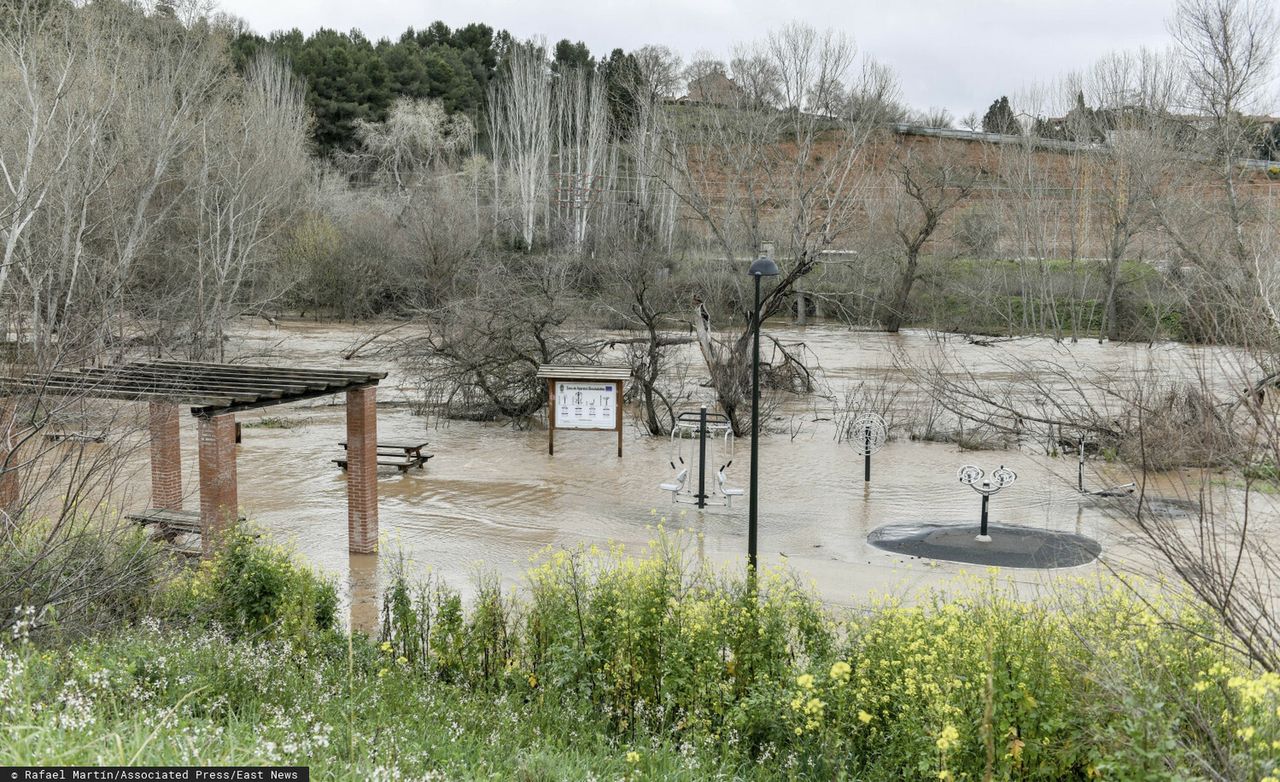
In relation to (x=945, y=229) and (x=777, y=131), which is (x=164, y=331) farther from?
(x=945, y=229)

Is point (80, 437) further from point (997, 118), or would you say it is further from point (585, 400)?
point (997, 118)

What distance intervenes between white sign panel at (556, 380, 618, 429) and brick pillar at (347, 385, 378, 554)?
23.3ft

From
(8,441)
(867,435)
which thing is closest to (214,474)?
(8,441)

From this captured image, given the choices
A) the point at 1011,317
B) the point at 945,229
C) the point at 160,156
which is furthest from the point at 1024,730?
the point at 945,229

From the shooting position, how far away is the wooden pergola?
11508 mm

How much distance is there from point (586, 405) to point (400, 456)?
3553mm

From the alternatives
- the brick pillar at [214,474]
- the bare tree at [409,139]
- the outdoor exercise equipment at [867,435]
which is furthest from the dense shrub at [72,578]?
the bare tree at [409,139]

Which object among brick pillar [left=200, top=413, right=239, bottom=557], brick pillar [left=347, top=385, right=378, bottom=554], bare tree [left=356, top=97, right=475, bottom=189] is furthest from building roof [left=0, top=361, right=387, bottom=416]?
bare tree [left=356, top=97, right=475, bottom=189]

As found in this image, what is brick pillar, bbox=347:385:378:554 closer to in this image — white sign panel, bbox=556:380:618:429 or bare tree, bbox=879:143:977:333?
white sign panel, bbox=556:380:618:429

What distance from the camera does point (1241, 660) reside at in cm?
642

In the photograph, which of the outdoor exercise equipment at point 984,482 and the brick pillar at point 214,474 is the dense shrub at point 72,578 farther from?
the outdoor exercise equipment at point 984,482

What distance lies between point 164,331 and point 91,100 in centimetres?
911

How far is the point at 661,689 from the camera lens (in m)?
7.24

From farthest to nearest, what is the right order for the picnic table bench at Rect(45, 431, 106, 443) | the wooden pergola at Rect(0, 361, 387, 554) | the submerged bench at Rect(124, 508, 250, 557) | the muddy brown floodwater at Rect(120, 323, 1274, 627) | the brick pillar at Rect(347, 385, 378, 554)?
the brick pillar at Rect(347, 385, 378, 554) < the muddy brown floodwater at Rect(120, 323, 1274, 627) < the submerged bench at Rect(124, 508, 250, 557) < the wooden pergola at Rect(0, 361, 387, 554) < the picnic table bench at Rect(45, 431, 106, 443)
